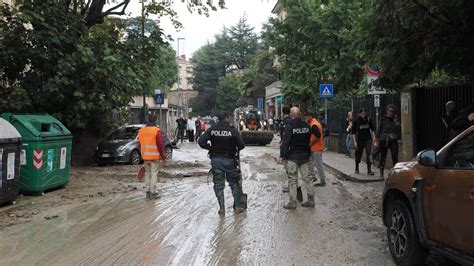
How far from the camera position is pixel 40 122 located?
1080 centimetres

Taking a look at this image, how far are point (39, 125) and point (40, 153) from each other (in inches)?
34.9

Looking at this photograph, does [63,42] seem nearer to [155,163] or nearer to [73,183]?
[73,183]

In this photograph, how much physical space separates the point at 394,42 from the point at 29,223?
7230mm

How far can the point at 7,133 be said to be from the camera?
9.07 meters

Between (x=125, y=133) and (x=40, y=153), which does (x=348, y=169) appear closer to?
(x=125, y=133)

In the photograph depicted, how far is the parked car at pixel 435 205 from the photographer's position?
4.05 meters

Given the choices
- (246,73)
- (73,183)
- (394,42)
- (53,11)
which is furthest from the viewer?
(246,73)

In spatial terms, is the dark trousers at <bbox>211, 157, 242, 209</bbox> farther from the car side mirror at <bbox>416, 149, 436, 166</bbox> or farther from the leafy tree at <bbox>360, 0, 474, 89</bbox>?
the car side mirror at <bbox>416, 149, 436, 166</bbox>

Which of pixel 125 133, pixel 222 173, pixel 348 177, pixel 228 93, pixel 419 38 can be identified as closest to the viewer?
pixel 222 173

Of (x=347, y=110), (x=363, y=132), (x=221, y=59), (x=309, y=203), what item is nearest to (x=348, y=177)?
(x=363, y=132)

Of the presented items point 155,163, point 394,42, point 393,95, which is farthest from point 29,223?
point 393,95

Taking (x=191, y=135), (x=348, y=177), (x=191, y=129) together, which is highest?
(x=191, y=129)

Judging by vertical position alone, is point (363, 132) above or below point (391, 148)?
above

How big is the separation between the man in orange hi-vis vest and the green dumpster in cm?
218
